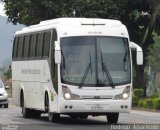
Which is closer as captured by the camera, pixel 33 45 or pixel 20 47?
pixel 33 45

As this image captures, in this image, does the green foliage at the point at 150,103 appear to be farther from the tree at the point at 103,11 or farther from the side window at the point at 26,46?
the side window at the point at 26,46

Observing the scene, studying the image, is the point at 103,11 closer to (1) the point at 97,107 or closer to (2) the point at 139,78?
(2) the point at 139,78

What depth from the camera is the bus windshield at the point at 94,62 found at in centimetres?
2450

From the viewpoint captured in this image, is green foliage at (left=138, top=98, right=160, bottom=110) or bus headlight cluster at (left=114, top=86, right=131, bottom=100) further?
green foliage at (left=138, top=98, right=160, bottom=110)

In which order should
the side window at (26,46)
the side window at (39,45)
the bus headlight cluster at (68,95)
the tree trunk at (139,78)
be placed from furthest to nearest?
the tree trunk at (139,78) < the side window at (26,46) < the side window at (39,45) < the bus headlight cluster at (68,95)

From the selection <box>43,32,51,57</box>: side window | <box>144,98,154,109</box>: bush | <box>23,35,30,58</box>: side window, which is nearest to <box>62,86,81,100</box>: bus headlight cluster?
<box>43,32,51,57</box>: side window

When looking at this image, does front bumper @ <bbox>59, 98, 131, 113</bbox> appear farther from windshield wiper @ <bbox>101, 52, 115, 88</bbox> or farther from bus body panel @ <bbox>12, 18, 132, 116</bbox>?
windshield wiper @ <bbox>101, 52, 115, 88</bbox>

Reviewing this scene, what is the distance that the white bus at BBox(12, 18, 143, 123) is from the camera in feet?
79.8

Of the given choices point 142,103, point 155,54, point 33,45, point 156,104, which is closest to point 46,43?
point 33,45

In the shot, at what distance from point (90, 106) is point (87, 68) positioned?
122cm

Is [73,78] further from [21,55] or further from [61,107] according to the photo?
[21,55]

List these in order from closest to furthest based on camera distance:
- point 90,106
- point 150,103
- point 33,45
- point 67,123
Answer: point 90,106, point 67,123, point 33,45, point 150,103

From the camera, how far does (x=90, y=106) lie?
2422cm

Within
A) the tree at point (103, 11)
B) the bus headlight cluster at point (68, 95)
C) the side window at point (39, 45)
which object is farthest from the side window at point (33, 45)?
the tree at point (103, 11)
